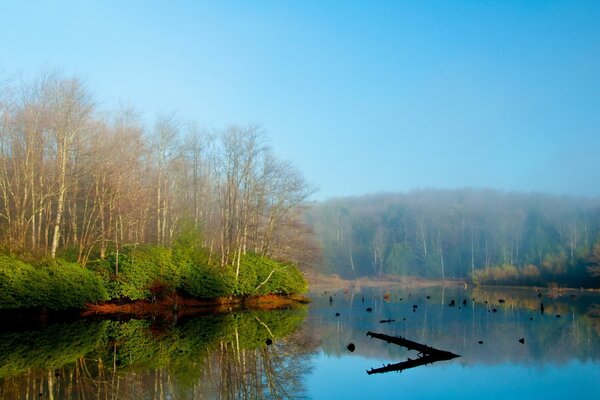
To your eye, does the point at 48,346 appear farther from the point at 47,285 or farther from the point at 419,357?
the point at 419,357

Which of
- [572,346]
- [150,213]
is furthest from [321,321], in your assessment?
[150,213]

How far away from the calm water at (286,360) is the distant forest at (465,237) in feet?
179

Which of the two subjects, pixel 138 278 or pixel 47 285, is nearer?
pixel 47 285

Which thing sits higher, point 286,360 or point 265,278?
point 265,278

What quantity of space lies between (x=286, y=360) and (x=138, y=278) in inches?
658

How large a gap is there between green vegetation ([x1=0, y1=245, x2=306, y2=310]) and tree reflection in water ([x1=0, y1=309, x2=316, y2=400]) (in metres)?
2.54

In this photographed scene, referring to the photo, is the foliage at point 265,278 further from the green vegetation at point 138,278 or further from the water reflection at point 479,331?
the water reflection at point 479,331

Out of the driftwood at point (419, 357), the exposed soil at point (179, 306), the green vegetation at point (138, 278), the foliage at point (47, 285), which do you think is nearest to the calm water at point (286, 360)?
the driftwood at point (419, 357)

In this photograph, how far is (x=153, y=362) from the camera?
1444 centimetres

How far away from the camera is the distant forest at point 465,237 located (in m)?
84.7

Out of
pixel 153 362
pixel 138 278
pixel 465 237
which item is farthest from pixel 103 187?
pixel 465 237

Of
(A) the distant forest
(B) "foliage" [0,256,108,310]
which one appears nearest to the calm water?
(B) "foliage" [0,256,108,310]

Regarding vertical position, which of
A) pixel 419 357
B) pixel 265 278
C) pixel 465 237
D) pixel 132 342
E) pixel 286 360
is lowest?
pixel 419 357

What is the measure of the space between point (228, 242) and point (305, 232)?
59.8ft
